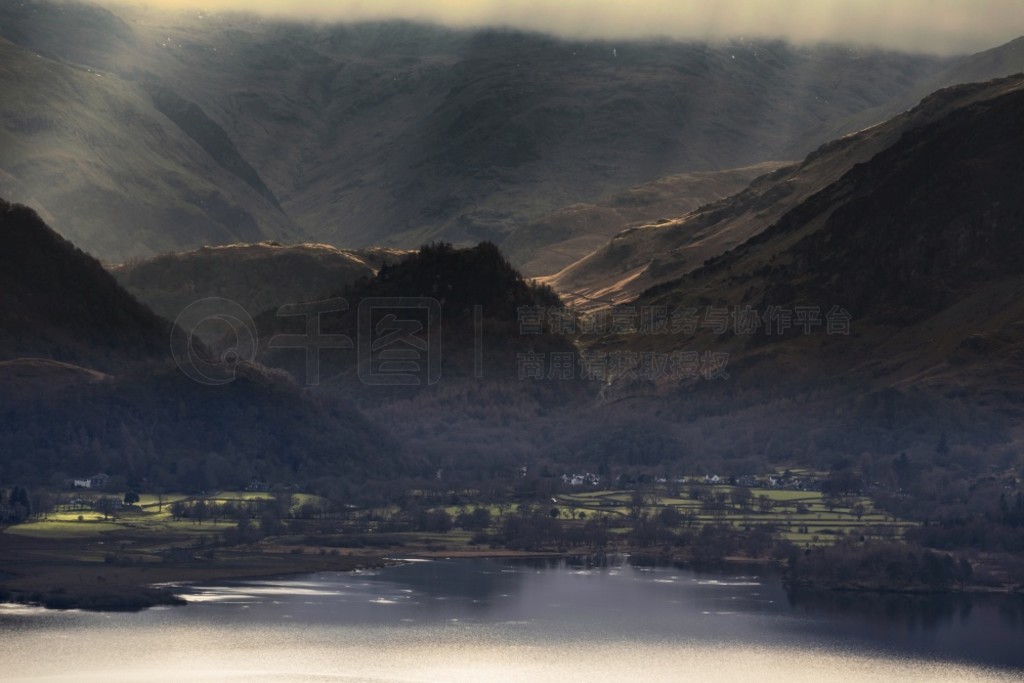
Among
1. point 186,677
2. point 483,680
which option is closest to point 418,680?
point 483,680

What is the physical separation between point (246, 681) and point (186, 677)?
4.63m

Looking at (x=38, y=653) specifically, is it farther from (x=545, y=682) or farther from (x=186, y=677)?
(x=545, y=682)

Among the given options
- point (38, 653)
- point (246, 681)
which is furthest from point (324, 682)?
point (38, 653)

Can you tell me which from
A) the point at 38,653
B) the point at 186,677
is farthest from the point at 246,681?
the point at 38,653

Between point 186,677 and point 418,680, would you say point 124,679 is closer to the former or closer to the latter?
point 186,677

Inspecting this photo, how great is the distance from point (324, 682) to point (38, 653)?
23.1m

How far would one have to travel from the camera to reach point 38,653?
19988 cm

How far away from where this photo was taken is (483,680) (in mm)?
199625

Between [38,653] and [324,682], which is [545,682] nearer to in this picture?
[324,682]

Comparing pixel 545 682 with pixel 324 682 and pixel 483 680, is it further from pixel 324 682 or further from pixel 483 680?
pixel 324 682

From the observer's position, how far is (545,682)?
199500mm

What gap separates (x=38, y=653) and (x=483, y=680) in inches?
1384

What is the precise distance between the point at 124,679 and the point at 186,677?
5119 millimetres

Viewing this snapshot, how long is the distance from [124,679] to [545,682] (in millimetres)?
32802
